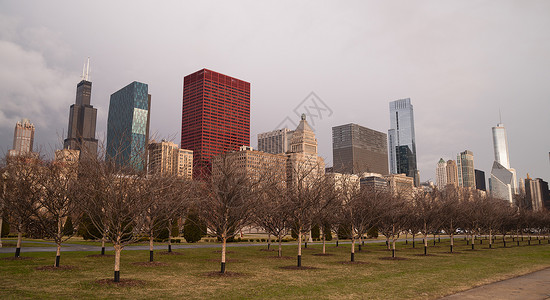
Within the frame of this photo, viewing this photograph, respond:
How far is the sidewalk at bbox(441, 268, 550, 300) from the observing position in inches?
609

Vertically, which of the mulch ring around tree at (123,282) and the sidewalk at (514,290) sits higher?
the mulch ring around tree at (123,282)

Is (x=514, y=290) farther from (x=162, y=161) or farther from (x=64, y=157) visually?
(x=64, y=157)

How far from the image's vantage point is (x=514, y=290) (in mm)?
17203

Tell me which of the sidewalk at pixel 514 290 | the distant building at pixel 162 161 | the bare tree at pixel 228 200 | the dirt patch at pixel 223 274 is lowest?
the sidewalk at pixel 514 290

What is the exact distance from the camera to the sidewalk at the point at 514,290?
15477 millimetres

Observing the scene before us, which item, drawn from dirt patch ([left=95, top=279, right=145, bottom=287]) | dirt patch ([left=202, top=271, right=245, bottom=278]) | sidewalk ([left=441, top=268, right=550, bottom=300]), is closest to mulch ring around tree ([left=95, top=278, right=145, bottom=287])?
dirt patch ([left=95, top=279, right=145, bottom=287])

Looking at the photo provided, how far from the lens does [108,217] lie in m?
16.9

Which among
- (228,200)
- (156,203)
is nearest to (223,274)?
(228,200)

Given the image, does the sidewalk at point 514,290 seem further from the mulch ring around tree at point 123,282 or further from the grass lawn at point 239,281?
the mulch ring around tree at point 123,282

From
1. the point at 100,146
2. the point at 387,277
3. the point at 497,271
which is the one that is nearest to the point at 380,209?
the point at 497,271

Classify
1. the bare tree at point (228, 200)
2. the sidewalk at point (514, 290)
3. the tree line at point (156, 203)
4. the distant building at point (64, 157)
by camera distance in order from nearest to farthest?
1. the sidewalk at point (514, 290)
2. the tree line at point (156, 203)
3. the bare tree at point (228, 200)
4. the distant building at point (64, 157)

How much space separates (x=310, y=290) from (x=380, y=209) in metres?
19.8

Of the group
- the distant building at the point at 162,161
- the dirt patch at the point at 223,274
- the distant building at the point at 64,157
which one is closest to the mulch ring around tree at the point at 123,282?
the dirt patch at the point at 223,274

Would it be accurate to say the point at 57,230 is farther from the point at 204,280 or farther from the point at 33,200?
the point at 204,280
